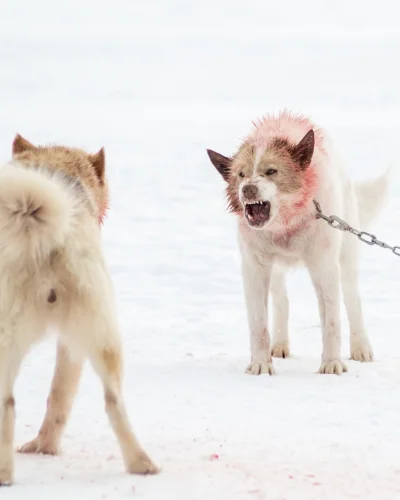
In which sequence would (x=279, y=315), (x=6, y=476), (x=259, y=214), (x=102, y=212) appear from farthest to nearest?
(x=279, y=315), (x=259, y=214), (x=102, y=212), (x=6, y=476)

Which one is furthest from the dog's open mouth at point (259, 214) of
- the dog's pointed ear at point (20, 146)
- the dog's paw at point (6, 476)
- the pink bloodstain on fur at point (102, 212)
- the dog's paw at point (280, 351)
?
the dog's paw at point (6, 476)

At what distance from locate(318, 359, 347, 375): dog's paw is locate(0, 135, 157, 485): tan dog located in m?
2.88

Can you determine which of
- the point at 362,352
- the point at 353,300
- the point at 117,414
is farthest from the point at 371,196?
the point at 117,414

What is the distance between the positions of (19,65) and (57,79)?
1327 mm

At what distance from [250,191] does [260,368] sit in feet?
4.10

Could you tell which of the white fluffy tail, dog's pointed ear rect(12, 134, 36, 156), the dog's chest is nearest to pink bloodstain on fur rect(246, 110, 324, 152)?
the dog's chest

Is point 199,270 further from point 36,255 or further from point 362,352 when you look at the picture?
point 36,255

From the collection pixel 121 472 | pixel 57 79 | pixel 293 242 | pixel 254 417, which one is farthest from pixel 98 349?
pixel 57 79

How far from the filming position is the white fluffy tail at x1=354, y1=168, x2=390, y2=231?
7.70 m

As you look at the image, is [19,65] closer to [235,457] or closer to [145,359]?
[145,359]

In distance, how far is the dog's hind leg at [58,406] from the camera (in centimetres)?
421

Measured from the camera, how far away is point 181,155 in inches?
664

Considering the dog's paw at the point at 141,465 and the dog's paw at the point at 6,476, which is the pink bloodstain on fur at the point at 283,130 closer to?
the dog's paw at the point at 141,465

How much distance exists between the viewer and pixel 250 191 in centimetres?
601
